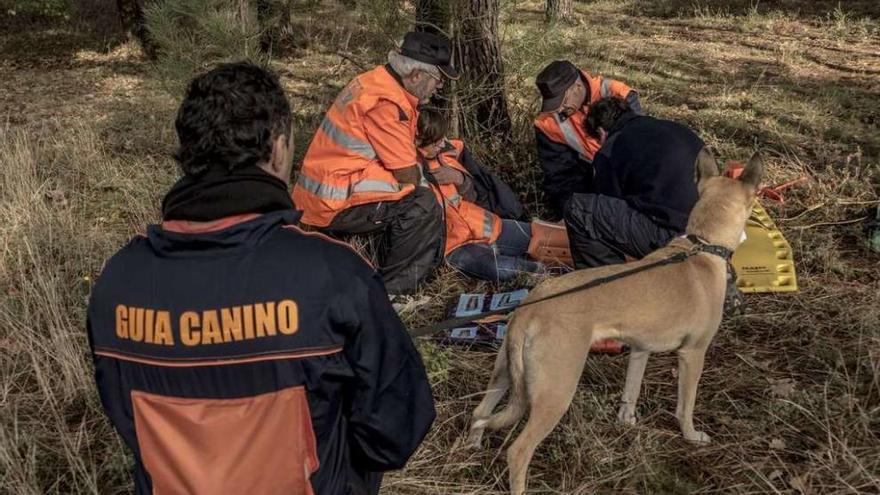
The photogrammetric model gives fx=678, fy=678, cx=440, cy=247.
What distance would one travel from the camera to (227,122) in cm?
175

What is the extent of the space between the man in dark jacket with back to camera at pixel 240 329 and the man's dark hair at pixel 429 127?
3.58 m

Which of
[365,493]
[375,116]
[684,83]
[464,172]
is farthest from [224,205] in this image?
[684,83]

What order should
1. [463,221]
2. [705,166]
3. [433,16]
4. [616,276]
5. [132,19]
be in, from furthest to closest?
1. [132,19]
2. [433,16]
3. [463,221]
4. [705,166]
5. [616,276]

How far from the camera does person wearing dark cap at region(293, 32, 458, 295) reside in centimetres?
481

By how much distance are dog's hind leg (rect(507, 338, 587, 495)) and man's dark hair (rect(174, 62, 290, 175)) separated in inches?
63.8

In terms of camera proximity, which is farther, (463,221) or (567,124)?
(567,124)

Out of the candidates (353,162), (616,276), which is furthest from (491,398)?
(353,162)

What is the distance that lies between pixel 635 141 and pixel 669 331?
1766 mm

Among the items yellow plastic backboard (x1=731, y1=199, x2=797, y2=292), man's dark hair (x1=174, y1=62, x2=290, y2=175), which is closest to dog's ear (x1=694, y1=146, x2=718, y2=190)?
yellow plastic backboard (x1=731, y1=199, x2=797, y2=292)

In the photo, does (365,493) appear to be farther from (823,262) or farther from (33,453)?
(823,262)

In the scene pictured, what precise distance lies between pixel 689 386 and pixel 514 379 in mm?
931

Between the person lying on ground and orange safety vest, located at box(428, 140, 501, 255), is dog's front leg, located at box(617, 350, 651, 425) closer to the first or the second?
the person lying on ground

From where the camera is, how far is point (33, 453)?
3.12 meters

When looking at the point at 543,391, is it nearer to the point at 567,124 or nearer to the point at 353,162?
the point at 353,162
